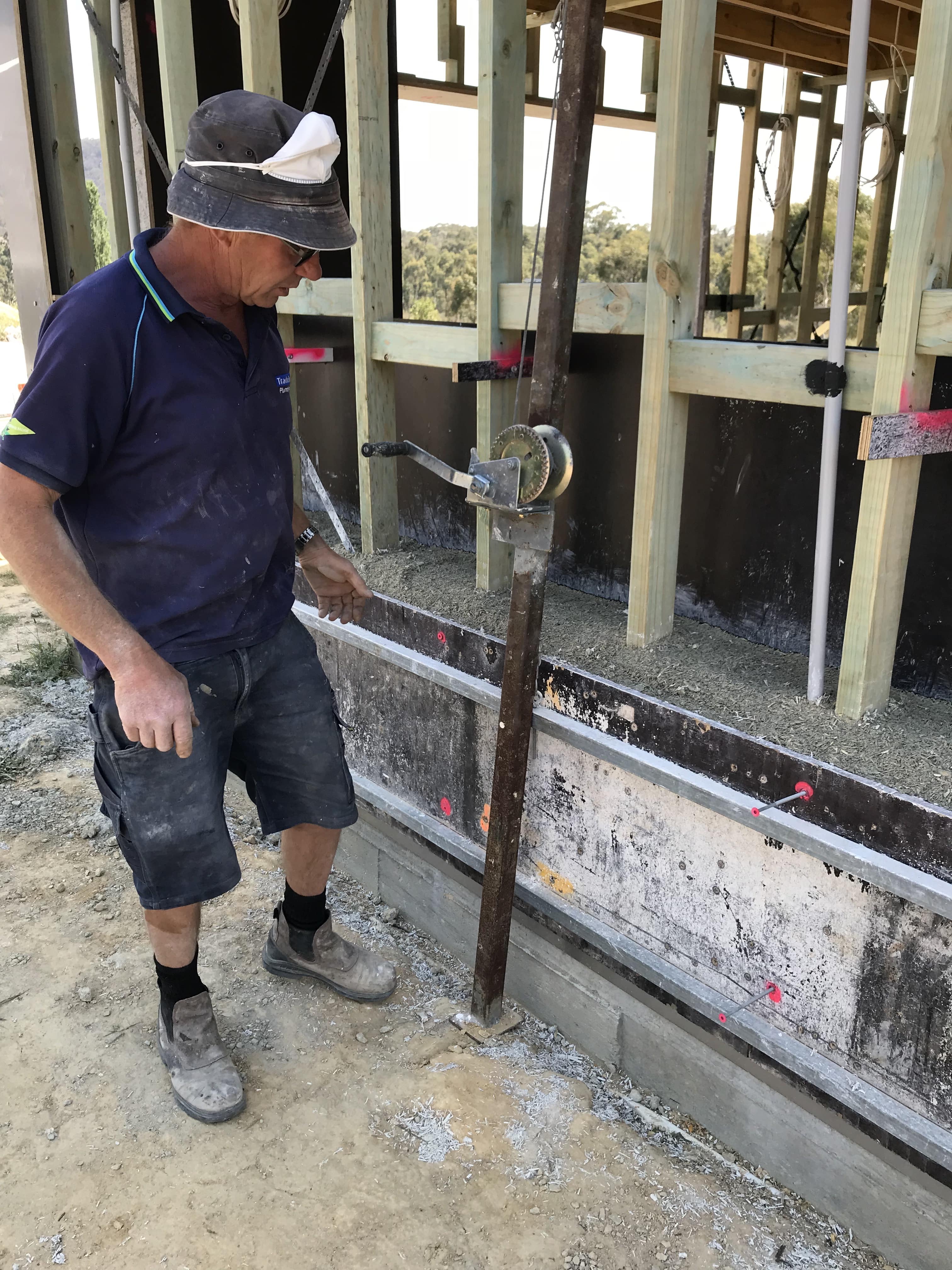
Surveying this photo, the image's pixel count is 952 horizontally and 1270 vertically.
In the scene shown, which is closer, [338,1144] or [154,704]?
[154,704]

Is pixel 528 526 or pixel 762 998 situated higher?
pixel 528 526

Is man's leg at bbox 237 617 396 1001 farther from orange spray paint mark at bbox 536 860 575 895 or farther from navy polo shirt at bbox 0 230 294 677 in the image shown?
orange spray paint mark at bbox 536 860 575 895

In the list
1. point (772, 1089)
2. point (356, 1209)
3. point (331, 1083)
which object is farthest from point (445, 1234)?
point (772, 1089)

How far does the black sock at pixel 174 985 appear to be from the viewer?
2.18m

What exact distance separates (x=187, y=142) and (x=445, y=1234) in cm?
205

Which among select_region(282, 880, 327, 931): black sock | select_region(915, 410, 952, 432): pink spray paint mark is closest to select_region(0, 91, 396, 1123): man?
select_region(282, 880, 327, 931): black sock

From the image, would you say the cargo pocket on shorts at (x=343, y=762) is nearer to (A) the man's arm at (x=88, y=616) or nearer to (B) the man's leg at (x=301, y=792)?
(B) the man's leg at (x=301, y=792)

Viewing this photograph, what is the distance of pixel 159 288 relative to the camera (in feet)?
5.60

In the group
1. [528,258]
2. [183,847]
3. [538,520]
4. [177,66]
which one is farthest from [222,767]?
[528,258]

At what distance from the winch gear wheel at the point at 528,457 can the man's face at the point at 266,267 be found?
1.56ft

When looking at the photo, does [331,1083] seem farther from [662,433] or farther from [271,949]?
[662,433]

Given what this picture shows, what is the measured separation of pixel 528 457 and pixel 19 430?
0.87 meters

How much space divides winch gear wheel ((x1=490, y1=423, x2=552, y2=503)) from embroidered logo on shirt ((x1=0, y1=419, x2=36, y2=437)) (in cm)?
81

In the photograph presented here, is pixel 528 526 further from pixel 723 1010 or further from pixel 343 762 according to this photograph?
pixel 723 1010
